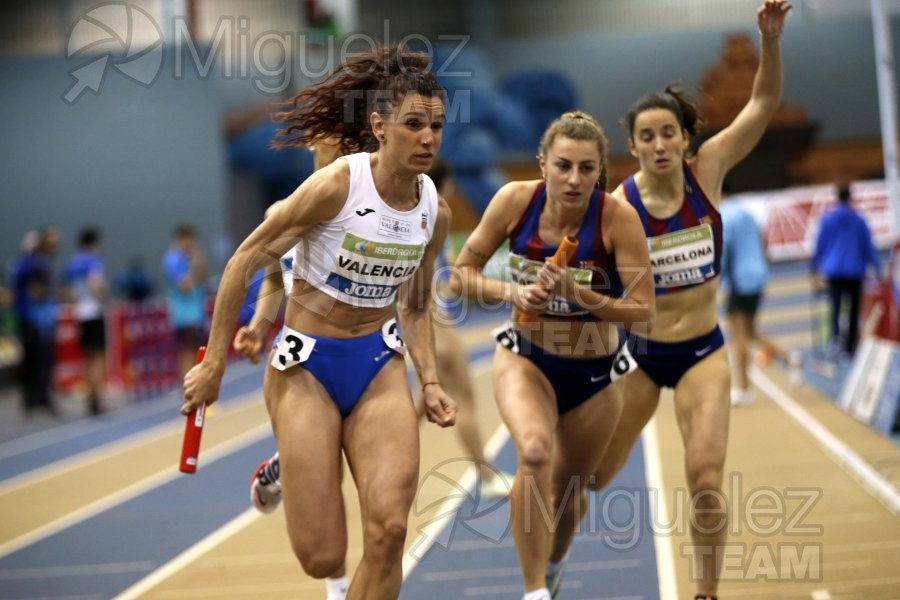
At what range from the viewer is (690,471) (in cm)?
492

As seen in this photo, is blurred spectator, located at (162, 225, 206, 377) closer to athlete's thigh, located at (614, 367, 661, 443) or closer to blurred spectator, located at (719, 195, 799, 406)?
blurred spectator, located at (719, 195, 799, 406)

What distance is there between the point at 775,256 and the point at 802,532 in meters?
20.1

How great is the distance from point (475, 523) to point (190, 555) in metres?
1.76

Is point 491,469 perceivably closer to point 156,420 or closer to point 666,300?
point 666,300

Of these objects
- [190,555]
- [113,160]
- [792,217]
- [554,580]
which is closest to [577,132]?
[554,580]

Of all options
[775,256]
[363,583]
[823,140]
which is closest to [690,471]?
[363,583]

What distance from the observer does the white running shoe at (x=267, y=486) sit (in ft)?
17.0

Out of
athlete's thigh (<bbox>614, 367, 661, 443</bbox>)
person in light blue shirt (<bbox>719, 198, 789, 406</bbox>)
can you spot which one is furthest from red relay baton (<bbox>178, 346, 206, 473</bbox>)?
person in light blue shirt (<bbox>719, 198, 789, 406</bbox>)

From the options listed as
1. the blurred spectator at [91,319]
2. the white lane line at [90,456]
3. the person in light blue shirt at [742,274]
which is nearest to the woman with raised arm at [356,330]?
the white lane line at [90,456]

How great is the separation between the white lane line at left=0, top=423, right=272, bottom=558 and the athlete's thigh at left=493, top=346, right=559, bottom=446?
4108 mm

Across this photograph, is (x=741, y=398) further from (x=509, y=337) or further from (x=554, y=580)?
(x=509, y=337)

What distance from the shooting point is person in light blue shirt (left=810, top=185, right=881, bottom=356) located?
45.5 ft

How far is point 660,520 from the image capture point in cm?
716

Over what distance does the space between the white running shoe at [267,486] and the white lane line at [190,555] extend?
4.25 ft
